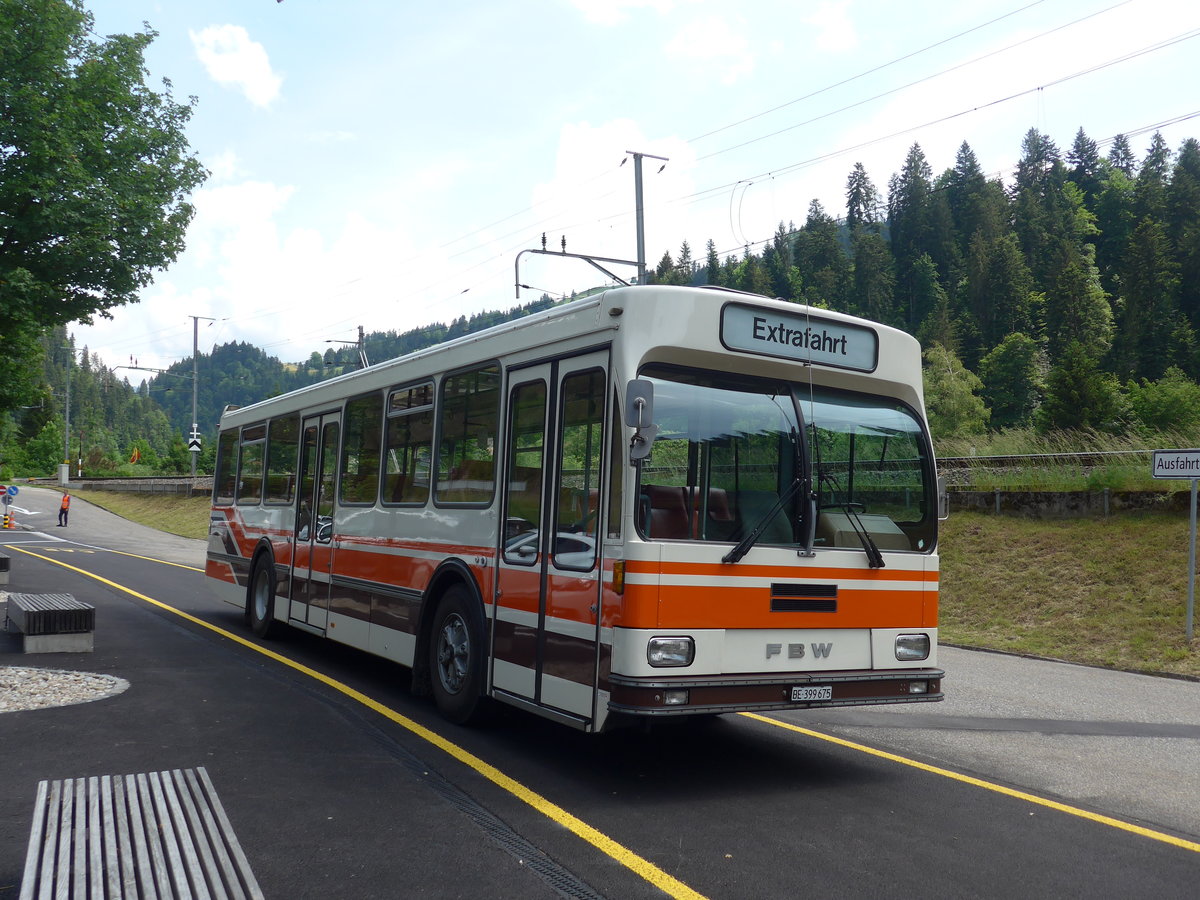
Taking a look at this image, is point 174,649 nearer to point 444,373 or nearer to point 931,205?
point 444,373

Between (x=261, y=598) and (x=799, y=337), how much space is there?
29.0ft

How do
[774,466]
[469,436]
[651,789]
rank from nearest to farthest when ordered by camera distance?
[651,789], [774,466], [469,436]

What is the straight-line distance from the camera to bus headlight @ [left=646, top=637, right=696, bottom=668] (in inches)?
229

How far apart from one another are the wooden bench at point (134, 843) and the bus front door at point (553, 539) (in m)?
2.06

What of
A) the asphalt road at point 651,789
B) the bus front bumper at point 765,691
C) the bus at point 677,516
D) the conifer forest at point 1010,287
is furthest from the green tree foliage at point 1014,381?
the bus front bumper at point 765,691

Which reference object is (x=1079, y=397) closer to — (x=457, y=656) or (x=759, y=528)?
(x=457, y=656)

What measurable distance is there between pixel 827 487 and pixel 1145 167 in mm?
149306

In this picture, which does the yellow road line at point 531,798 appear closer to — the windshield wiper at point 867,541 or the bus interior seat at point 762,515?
the bus interior seat at point 762,515

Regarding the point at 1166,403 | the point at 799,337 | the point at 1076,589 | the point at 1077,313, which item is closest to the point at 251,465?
the point at 799,337

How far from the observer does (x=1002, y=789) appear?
21.2ft

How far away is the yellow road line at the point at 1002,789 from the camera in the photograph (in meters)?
5.52

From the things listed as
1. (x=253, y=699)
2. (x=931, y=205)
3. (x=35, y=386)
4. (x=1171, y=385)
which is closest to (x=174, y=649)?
(x=253, y=699)

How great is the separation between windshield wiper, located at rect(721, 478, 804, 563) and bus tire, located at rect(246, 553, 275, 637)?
26.4 ft

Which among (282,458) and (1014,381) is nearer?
(282,458)
